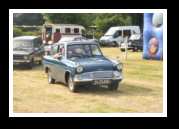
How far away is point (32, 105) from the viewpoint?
1173 centimetres

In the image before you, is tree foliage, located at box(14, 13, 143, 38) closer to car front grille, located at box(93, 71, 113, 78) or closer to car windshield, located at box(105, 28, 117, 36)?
car windshield, located at box(105, 28, 117, 36)

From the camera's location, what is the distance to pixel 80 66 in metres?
11.8

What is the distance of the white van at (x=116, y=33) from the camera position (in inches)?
465

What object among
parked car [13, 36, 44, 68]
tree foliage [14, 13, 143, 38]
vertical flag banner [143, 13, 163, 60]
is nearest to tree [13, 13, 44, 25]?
tree foliage [14, 13, 143, 38]

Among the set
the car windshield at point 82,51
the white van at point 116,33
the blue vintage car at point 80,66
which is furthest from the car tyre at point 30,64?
the white van at point 116,33

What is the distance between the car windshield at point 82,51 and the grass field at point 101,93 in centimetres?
17

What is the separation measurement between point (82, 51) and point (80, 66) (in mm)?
338

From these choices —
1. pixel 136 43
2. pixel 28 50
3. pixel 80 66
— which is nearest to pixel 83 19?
pixel 80 66

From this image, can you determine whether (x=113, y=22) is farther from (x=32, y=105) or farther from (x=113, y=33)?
(x=32, y=105)

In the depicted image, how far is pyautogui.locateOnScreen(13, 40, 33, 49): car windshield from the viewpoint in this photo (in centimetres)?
1174

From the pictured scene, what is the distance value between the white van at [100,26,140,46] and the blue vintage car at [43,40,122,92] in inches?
8.2

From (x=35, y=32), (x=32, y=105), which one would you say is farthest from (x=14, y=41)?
(x=32, y=105)

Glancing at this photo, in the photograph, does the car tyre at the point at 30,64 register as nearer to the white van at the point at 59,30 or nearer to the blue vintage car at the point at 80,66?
the blue vintage car at the point at 80,66
